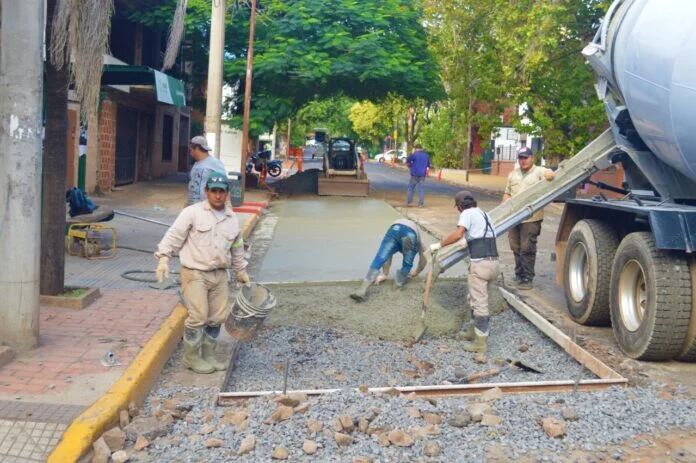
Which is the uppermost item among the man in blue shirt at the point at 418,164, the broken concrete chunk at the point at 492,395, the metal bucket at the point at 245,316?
the man in blue shirt at the point at 418,164

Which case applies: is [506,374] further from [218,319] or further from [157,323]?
[157,323]

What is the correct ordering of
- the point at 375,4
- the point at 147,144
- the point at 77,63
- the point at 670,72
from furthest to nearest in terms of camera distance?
the point at 147,144, the point at 375,4, the point at 77,63, the point at 670,72

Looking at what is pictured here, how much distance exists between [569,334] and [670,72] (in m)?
2.80

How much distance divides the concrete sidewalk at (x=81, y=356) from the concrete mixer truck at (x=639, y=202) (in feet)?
9.98

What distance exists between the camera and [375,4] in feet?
78.1

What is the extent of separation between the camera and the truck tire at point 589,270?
8.04m

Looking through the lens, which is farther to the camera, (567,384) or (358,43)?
(358,43)

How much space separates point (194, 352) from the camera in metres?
6.14

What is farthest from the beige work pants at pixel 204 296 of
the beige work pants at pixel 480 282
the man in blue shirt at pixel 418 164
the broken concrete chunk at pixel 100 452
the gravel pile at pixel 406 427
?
the man in blue shirt at pixel 418 164

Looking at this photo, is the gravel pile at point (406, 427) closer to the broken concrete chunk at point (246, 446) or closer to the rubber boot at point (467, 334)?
the broken concrete chunk at point (246, 446)

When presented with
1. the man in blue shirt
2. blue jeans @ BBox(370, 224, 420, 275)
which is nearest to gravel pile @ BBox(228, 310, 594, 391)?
blue jeans @ BBox(370, 224, 420, 275)

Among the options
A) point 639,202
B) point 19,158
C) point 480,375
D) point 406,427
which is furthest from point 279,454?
point 639,202

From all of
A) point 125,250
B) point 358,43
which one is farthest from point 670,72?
point 358,43

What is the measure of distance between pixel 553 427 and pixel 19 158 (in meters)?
4.26
